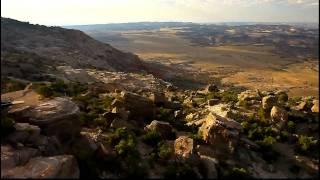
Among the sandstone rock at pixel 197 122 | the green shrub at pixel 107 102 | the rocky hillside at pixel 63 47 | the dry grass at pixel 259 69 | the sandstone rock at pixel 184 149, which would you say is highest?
the green shrub at pixel 107 102

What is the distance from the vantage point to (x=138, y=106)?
26.0 metres

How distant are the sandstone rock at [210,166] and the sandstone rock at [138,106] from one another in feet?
24.1

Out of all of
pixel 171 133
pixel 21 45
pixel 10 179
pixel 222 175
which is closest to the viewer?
pixel 10 179

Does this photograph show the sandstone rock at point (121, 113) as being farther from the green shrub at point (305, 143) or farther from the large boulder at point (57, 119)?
the green shrub at point (305, 143)

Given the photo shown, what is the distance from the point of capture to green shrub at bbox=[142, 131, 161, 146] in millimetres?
21469

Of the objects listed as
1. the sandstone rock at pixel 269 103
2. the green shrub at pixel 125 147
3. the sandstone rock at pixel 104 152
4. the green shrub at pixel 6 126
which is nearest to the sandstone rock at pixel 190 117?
the sandstone rock at pixel 269 103

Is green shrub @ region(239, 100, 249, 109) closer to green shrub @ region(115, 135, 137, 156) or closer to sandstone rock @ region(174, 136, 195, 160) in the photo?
sandstone rock @ region(174, 136, 195, 160)

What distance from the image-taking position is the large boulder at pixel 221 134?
68.2 ft

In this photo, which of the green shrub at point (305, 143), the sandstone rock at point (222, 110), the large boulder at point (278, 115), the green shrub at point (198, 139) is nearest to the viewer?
the green shrub at point (305, 143)

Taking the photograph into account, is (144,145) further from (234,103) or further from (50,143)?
(234,103)

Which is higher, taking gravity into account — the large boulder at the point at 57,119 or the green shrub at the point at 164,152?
the large boulder at the point at 57,119

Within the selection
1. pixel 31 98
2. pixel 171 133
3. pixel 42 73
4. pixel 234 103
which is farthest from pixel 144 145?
pixel 42 73

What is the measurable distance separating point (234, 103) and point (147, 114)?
723 centimetres

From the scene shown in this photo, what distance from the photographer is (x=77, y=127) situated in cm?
1916
